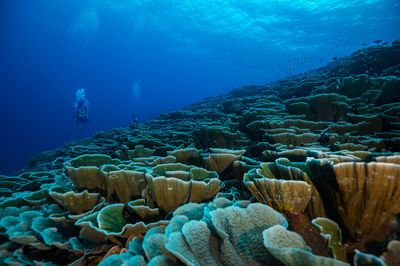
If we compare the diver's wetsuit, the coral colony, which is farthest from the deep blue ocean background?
the coral colony

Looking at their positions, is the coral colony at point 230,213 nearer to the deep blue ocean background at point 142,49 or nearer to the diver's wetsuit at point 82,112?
the diver's wetsuit at point 82,112


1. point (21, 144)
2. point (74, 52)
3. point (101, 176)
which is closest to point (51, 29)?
point (74, 52)

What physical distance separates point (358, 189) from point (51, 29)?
152051 mm

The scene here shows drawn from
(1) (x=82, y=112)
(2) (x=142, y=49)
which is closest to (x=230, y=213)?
(1) (x=82, y=112)

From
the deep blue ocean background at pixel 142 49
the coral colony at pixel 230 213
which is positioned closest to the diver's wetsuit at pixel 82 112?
the deep blue ocean background at pixel 142 49

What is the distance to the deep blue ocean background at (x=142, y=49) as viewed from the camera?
4291 cm

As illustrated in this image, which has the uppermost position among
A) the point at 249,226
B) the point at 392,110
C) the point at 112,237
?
the point at 392,110

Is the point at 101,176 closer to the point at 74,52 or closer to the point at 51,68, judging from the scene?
the point at 74,52

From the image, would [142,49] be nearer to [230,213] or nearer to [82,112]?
[82,112]

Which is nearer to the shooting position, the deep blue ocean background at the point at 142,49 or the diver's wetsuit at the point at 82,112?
the diver's wetsuit at the point at 82,112

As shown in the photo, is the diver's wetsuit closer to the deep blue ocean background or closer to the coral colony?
the deep blue ocean background

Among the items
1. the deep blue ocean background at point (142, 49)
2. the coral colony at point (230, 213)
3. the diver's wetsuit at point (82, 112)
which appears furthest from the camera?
the deep blue ocean background at point (142, 49)

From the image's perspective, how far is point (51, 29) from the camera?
10562 centimetres

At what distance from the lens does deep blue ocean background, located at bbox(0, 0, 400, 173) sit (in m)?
42.9
